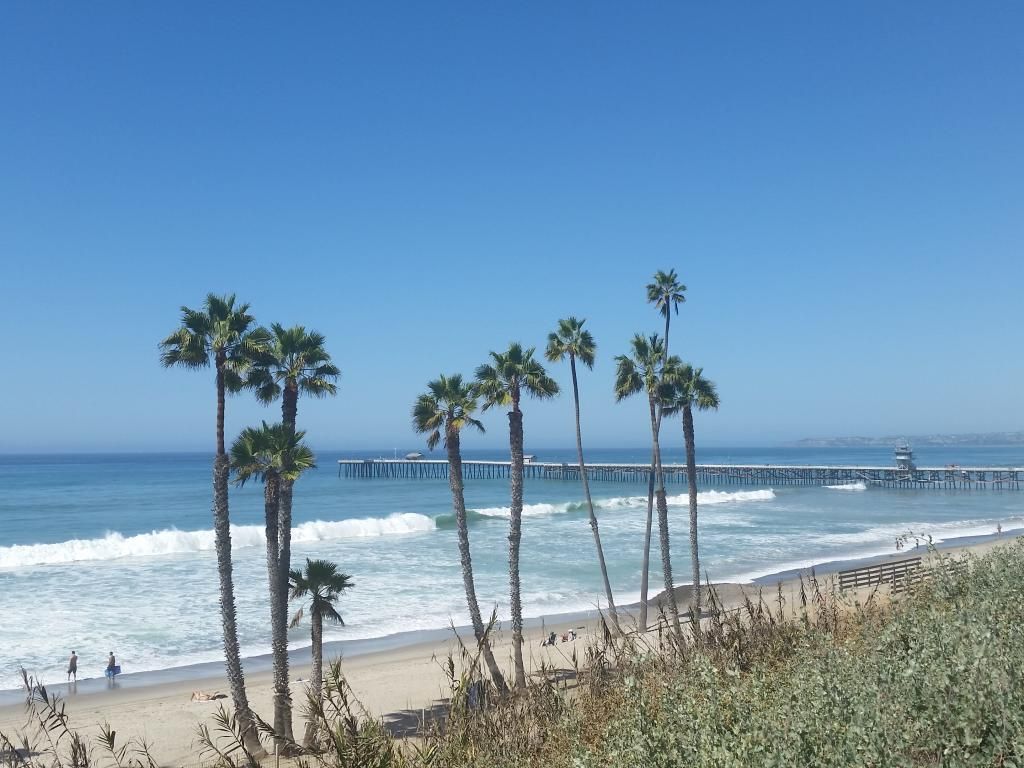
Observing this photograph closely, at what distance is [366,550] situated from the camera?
5159cm

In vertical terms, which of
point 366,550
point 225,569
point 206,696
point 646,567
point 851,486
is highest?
point 225,569

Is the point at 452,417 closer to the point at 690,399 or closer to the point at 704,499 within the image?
the point at 690,399

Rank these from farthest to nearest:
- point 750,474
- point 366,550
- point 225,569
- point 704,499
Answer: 1. point 750,474
2. point 704,499
3. point 366,550
4. point 225,569

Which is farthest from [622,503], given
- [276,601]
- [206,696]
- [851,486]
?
[276,601]

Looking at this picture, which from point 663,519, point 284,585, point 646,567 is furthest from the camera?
point 646,567

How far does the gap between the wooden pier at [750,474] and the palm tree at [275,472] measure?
90079 mm

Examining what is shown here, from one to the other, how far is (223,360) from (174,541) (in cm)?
4091

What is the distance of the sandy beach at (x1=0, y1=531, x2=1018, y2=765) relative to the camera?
1841 centimetres

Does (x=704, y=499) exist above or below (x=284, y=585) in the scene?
below

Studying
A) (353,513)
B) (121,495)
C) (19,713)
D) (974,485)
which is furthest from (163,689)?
(974,485)

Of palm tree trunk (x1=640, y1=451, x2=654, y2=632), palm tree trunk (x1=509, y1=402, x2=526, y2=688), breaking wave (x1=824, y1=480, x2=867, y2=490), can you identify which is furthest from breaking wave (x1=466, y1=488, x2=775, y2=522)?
palm tree trunk (x1=509, y1=402, x2=526, y2=688)

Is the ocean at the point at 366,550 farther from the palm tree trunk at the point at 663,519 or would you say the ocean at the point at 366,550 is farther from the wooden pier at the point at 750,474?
the palm tree trunk at the point at 663,519

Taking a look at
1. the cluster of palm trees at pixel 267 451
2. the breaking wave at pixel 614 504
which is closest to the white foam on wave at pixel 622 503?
the breaking wave at pixel 614 504

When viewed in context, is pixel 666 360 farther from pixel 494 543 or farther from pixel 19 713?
pixel 494 543
